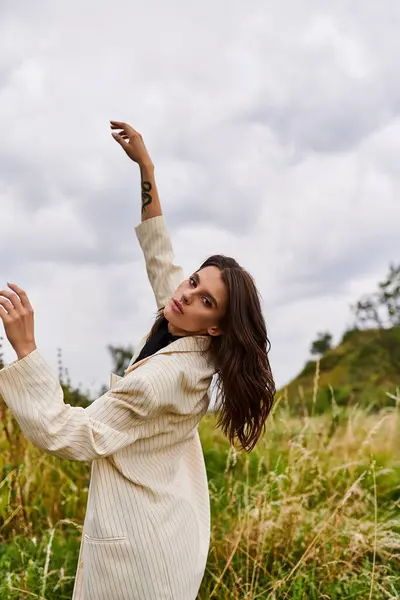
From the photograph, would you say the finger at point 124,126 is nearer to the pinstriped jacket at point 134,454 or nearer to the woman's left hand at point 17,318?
the pinstriped jacket at point 134,454

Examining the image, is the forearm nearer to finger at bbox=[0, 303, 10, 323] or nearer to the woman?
the woman

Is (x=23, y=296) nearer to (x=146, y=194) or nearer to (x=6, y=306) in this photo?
(x=6, y=306)

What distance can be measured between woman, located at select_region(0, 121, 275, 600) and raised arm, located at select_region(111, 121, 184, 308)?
282mm

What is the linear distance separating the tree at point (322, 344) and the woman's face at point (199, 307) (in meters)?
13.5

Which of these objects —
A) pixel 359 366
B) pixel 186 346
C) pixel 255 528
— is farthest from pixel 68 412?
pixel 359 366

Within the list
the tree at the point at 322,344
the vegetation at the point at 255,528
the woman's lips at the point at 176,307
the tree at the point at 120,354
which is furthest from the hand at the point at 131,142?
the tree at the point at 322,344

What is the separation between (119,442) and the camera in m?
2.33

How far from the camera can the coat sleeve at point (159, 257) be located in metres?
3.02

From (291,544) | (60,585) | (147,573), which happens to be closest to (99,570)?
(147,573)

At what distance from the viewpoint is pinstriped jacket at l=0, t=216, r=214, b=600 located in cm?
219

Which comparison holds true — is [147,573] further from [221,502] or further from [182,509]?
[221,502]

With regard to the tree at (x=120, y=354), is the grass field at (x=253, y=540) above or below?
below

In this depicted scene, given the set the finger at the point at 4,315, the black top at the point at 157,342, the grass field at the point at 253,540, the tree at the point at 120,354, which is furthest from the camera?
the tree at the point at 120,354

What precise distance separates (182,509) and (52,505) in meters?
2.41
